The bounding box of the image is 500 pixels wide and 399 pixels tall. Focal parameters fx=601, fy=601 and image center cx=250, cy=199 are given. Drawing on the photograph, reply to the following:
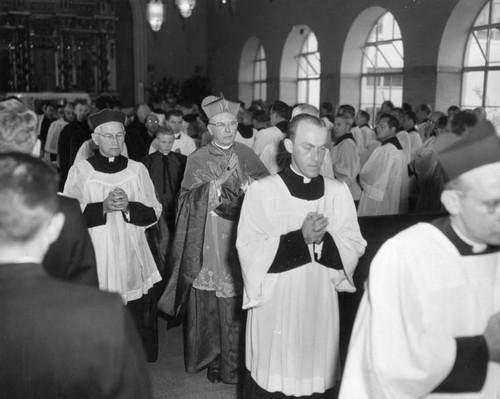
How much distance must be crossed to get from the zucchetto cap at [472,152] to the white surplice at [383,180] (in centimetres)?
555

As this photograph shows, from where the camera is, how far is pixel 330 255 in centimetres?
325

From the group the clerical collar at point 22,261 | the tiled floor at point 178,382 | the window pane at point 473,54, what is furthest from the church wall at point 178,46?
A: the clerical collar at point 22,261

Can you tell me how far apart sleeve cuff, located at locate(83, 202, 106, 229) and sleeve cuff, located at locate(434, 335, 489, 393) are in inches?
104

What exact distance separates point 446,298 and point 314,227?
3.36 feet

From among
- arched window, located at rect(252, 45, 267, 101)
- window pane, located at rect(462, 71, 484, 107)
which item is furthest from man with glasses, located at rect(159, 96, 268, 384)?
arched window, located at rect(252, 45, 267, 101)

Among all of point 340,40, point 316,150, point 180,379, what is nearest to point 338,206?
point 316,150

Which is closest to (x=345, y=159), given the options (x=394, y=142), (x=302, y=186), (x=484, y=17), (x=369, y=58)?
(x=394, y=142)

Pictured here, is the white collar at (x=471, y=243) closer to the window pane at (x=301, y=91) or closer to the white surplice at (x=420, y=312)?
the white surplice at (x=420, y=312)

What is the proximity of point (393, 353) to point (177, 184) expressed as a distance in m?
4.16

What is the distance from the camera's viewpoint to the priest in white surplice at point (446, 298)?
199 cm

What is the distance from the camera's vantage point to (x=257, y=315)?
334 centimetres

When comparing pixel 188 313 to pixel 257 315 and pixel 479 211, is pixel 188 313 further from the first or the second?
pixel 479 211

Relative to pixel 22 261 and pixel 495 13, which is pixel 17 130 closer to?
pixel 22 261

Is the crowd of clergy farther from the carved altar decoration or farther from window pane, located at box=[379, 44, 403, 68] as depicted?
the carved altar decoration
